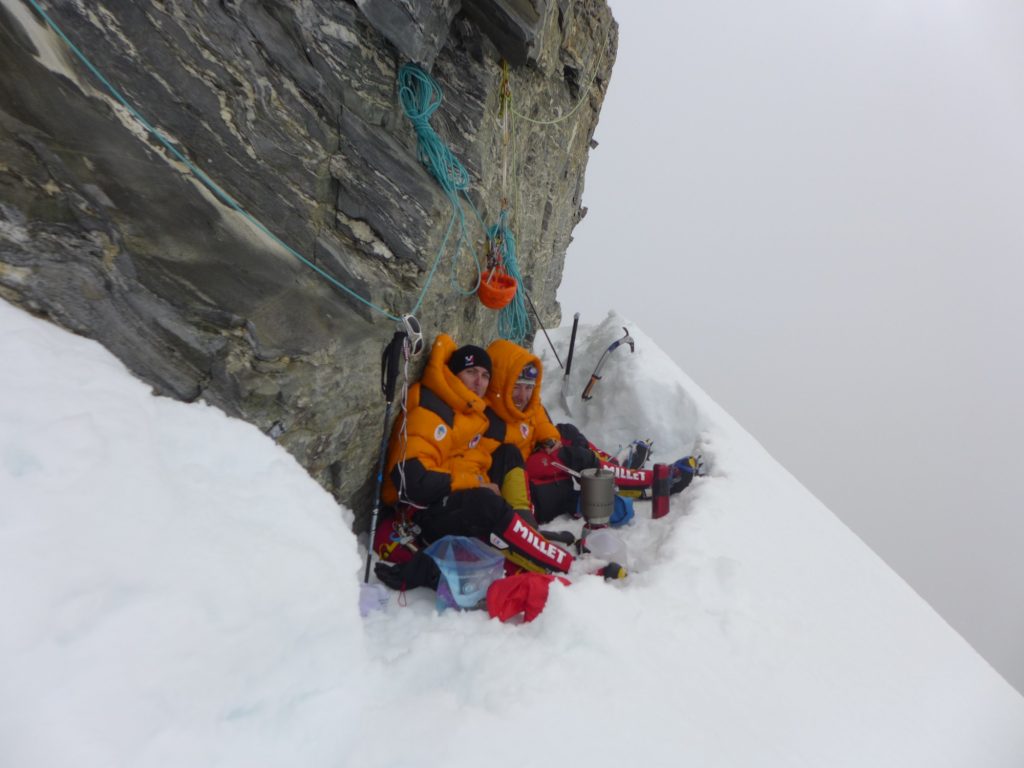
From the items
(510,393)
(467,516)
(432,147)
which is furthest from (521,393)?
(432,147)

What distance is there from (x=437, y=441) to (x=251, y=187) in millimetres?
1907

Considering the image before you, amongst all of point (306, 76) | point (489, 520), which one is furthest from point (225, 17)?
point (489, 520)

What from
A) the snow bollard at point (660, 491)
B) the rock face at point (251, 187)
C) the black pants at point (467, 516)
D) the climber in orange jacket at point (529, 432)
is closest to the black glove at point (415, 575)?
the black pants at point (467, 516)

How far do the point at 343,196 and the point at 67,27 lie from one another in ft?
4.15

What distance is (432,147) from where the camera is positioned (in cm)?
329

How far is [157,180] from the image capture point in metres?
2.15

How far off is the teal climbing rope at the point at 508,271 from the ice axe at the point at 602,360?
1.08m

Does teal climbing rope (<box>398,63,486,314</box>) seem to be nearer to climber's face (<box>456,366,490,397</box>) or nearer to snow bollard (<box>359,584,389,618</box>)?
climber's face (<box>456,366,490,397</box>)

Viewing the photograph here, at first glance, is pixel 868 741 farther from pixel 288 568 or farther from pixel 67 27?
pixel 67 27

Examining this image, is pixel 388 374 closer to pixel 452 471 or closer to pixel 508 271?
pixel 452 471

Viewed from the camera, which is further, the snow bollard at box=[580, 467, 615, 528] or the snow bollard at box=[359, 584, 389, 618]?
the snow bollard at box=[580, 467, 615, 528]

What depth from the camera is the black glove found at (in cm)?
284

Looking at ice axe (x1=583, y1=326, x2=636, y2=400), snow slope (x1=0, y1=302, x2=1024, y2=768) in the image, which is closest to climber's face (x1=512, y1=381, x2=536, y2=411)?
snow slope (x1=0, y1=302, x2=1024, y2=768)

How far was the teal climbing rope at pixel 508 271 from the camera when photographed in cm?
469
